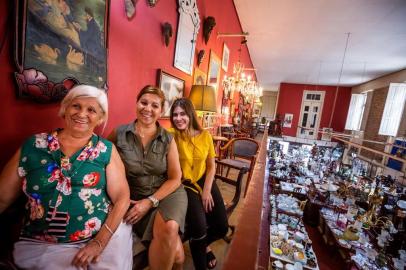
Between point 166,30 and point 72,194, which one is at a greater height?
point 166,30

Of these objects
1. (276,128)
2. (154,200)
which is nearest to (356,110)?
(276,128)

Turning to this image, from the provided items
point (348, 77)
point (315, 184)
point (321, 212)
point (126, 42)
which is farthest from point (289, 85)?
point (126, 42)

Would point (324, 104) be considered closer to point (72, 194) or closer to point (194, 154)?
Answer: point (194, 154)

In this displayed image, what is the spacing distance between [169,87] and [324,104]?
12.6 metres

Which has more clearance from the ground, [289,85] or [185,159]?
[289,85]

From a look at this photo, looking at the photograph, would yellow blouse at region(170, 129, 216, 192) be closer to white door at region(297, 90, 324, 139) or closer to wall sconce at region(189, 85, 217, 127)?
wall sconce at region(189, 85, 217, 127)

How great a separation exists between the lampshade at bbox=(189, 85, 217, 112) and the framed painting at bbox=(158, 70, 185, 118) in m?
0.17

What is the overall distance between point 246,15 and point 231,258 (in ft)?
17.1

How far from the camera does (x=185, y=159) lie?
1718mm

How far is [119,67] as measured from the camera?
1496mm

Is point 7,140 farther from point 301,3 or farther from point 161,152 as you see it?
point 301,3

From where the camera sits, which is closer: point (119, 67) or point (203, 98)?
point (119, 67)

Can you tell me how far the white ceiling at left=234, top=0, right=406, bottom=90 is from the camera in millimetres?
3758

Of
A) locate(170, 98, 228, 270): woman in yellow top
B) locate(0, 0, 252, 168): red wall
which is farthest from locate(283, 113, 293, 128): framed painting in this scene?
locate(170, 98, 228, 270): woman in yellow top
